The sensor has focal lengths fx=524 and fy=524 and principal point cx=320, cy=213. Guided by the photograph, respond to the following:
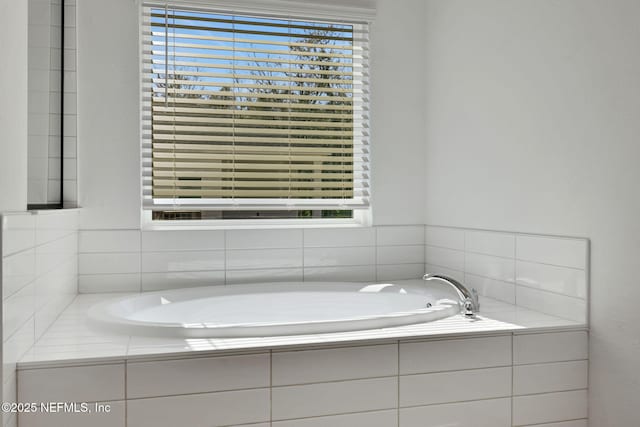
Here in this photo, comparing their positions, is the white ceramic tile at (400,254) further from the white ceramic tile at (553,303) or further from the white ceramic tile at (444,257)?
the white ceramic tile at (553,303)

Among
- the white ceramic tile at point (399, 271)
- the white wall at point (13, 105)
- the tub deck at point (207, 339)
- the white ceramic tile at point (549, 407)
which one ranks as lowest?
the white ceramic tile at point (549, 407)

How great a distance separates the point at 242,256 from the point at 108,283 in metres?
0.68

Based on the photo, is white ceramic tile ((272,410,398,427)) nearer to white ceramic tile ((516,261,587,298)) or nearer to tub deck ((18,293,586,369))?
tub deck ((18,293,586,369))

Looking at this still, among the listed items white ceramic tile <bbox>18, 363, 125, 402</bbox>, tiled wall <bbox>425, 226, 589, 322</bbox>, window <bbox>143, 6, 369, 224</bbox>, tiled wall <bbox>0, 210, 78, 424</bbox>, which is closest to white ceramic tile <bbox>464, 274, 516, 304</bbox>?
tiled wall <bbox>425, 226, 589, 322</bbox>

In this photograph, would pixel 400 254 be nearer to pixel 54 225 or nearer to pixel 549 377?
pixel 549 377

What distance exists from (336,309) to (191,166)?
3.50 feet

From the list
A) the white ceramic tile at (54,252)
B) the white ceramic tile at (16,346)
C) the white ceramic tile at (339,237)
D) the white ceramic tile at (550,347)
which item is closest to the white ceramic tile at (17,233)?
the white ceramic tile at (54,252)

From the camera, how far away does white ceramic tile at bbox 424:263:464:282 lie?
274cm

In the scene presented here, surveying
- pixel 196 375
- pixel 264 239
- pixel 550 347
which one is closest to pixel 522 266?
pixel 550 347

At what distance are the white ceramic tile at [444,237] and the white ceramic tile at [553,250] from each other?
47 cm

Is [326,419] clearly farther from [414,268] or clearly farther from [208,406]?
[414,268]

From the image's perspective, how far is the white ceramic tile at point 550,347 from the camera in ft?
6.11

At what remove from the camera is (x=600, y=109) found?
6.06 ft

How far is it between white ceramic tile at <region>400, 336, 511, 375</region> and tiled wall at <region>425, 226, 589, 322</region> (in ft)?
1.17
